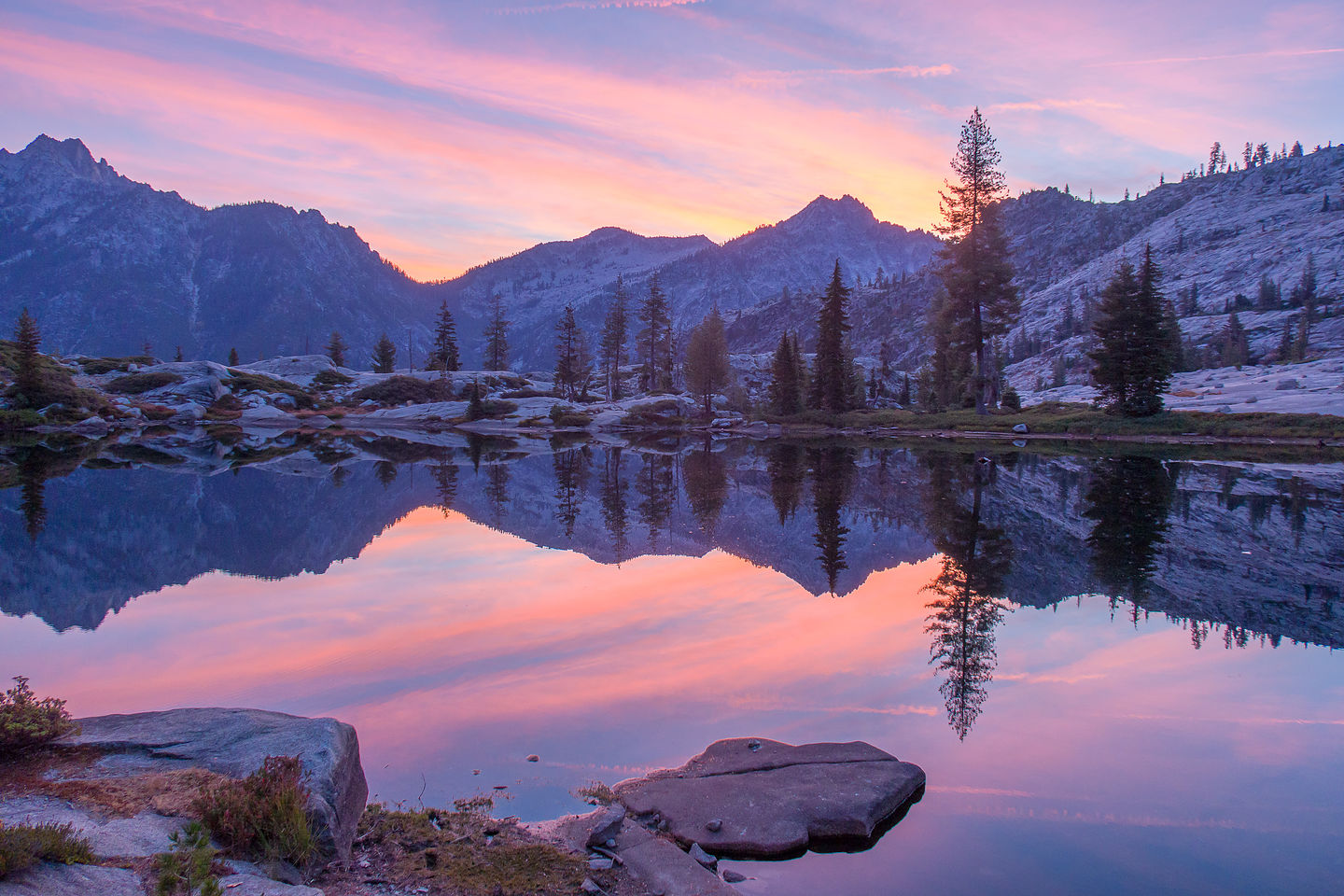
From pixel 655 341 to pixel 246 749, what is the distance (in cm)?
10191

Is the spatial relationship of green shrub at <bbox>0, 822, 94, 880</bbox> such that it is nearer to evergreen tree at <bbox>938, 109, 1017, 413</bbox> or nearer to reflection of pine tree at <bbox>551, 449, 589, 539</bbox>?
reflection of pine tree at <bbox>551, 449, 589, 539</bbox>

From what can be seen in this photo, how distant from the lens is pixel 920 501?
2389 centimetres

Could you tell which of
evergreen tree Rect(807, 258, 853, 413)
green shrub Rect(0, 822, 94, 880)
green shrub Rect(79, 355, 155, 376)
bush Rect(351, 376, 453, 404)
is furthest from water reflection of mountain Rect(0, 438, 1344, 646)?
green shrub Rect(79, 355, 155, 376)

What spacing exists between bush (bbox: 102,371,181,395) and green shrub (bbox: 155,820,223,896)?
10020 cm

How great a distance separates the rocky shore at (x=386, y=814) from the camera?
4754 mm

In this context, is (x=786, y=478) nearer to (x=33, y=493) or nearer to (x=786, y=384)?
(x=33, y=493)

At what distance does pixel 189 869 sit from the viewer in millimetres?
4238

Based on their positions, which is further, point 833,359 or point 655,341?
point 655,341

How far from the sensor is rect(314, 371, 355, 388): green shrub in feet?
347

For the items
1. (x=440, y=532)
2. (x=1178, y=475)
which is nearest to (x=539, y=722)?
A: (x=440, y=532)

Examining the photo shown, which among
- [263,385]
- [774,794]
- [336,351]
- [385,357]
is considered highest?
[336,351]

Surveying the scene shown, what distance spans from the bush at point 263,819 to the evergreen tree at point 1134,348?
57.4 metres

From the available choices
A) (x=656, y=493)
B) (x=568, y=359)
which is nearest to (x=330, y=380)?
(x=568, y=359)

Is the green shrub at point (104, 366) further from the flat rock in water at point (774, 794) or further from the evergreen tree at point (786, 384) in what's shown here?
the flat rock in water at point (774, 794)
